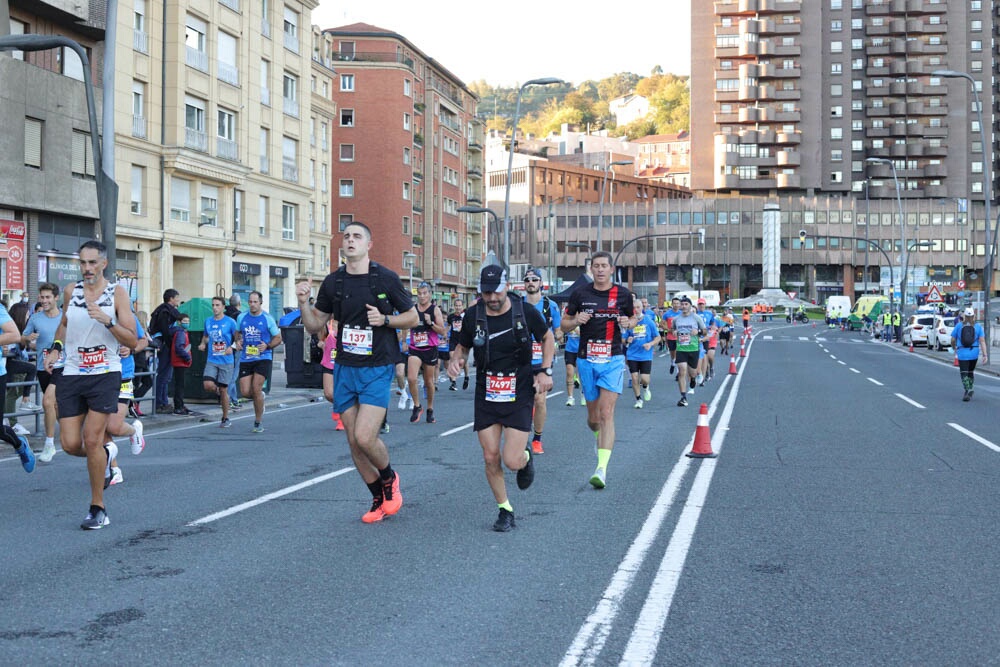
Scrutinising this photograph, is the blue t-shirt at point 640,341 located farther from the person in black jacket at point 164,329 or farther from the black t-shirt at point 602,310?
the black t-shirt at point 602,310

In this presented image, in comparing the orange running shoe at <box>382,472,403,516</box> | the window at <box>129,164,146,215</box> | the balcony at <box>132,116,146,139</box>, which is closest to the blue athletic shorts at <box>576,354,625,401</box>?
the orange running shoe at <box>382,472,403,516</box>

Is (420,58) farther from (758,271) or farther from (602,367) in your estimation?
(602,367)

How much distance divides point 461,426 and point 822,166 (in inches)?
4353

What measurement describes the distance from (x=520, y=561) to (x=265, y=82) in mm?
37837

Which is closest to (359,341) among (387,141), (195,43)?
(195,43)

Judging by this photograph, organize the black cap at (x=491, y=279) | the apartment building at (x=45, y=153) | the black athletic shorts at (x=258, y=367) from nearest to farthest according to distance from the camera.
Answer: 1. the black cap at (x=491, y=279)
2. the black athletic shorts at (x=258, y=367)
3. the apartment building at (x=45, y=153)

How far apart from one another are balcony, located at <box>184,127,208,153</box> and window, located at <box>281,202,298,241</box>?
6971mm

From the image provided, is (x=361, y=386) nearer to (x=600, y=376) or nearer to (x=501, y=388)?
(x=501, y=388)

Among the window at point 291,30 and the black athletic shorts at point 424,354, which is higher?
the window at point 291,30

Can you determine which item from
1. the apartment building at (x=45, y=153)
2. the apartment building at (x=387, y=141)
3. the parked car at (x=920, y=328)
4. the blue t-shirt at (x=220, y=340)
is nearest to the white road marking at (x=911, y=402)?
the blue t-shirt at (x=220, y=340)

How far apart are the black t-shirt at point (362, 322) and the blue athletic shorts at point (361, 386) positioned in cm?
5

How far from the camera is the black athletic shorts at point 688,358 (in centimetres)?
1883

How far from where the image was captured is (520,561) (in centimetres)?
A: 622

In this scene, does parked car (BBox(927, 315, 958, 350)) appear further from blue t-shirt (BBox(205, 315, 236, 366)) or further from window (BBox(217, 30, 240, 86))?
blue t-shirt (BBox(205, 315, 236, 366))
